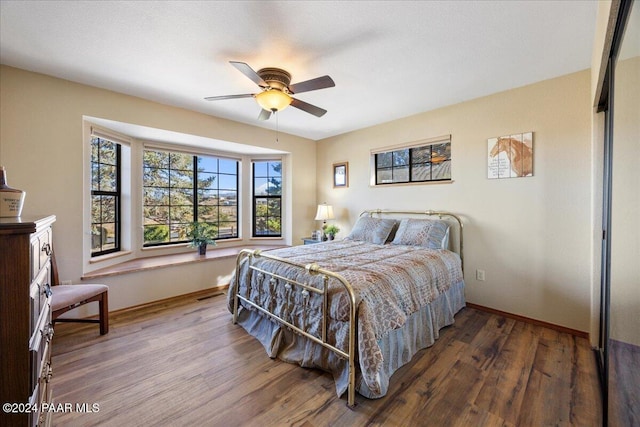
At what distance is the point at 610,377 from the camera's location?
4.88 feet

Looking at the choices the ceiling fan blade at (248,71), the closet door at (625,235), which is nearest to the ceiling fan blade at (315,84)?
the ceiling fan blade at (248,71)

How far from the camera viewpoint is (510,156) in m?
2.87

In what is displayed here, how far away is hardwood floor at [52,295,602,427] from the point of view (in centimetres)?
156

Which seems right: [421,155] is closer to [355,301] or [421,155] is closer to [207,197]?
[355,301]

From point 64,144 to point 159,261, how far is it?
5.40ft

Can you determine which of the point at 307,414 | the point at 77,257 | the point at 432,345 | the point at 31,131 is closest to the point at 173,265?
the point at 77,257

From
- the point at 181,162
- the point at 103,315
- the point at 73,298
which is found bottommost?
the point at 103,315

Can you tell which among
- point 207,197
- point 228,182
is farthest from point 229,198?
point 207,197

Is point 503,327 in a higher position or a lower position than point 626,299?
lower

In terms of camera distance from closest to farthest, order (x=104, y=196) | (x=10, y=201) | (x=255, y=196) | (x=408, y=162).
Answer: (x=10, y=201)
(x=104, y=196)
(x=408, y=162)
(x=255, y=196)

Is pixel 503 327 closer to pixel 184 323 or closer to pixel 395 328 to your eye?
pixel 395 328

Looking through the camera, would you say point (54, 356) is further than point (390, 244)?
No

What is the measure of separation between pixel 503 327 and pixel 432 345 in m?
0.93

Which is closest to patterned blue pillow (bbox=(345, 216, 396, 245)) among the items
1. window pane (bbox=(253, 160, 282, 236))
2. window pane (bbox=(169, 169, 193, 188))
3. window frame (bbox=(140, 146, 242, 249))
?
window pane (bbox=(253, 160, 282, 236))
